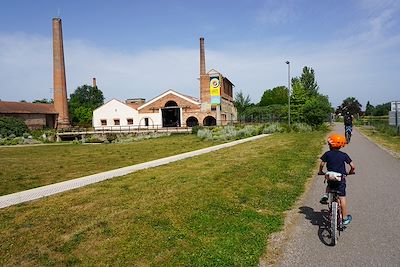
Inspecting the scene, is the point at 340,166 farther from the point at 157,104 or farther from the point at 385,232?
the point at 157,104

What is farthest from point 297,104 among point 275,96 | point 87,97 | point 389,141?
point 87,97

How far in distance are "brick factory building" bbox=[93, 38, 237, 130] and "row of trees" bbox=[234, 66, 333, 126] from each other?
5905mm

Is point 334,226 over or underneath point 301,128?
underneath

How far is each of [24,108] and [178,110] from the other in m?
25.1

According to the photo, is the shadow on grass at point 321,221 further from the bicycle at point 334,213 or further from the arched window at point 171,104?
the arched window at point 171,104

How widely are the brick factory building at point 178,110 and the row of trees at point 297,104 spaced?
5905 millimetres

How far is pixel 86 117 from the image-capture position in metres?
88.1

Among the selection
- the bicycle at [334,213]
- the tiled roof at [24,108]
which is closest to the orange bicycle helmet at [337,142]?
the bicycle at [334,213]

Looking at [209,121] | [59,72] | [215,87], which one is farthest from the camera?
[209,121]

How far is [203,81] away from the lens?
54.0m

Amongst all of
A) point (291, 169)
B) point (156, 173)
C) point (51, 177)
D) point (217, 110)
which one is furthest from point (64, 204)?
point (217, 110)

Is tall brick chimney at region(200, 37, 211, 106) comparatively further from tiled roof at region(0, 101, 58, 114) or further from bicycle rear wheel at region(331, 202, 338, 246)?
bicycle rear wheel at region(331, 202, 338, 246)

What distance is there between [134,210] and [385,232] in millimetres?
4345

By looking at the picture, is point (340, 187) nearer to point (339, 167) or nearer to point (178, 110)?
point (339, 167)
